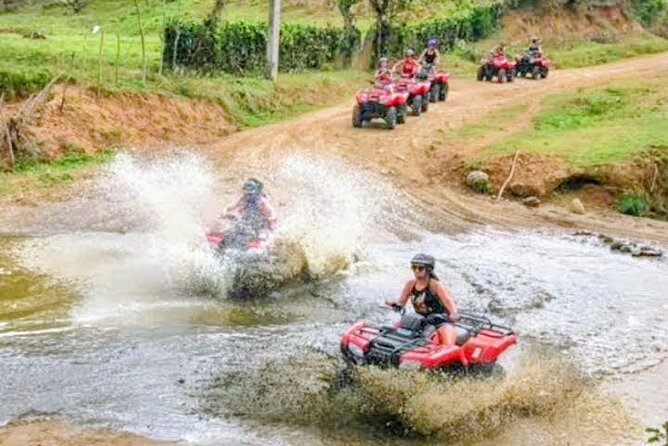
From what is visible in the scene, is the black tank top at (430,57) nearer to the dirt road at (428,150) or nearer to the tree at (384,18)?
the dirt road at (428,150)

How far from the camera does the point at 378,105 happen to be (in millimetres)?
24578

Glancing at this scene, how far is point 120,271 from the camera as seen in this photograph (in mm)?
14594

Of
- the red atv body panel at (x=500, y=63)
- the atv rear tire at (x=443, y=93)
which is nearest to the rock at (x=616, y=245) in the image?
the atv rear tire at (x=443, y=93)

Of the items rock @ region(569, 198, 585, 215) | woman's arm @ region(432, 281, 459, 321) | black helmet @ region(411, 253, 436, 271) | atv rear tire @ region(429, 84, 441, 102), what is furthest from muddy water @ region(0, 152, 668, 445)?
atv rear tire @ region(429, 84, 441, 102)

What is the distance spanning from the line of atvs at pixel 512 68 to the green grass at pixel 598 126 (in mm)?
4243

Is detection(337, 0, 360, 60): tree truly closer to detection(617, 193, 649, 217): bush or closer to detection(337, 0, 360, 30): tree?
detection(337, 0, 360, 30): tree

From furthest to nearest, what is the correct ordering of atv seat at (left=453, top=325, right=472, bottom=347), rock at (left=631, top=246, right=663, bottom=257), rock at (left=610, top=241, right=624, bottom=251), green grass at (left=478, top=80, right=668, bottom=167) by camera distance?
green grass at (left=478, top=80, right=668, bottom=167) < rock at (left=610, top=241, right=624, bottom=251) < rock at (left=631, top=246, right=663, bottom=257) < atv seat at (left=453, top=325, right=472, bottom=347)

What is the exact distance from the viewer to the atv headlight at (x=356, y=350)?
9.81 m

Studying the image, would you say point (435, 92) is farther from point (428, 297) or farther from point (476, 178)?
point (428, 297)

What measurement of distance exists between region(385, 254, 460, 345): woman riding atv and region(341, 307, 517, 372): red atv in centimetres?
14

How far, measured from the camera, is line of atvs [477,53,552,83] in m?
32.5

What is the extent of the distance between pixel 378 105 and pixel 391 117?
0.47 m

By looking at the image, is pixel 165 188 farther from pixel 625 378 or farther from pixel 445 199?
pixel 625 378

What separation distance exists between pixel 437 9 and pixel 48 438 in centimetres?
3520
